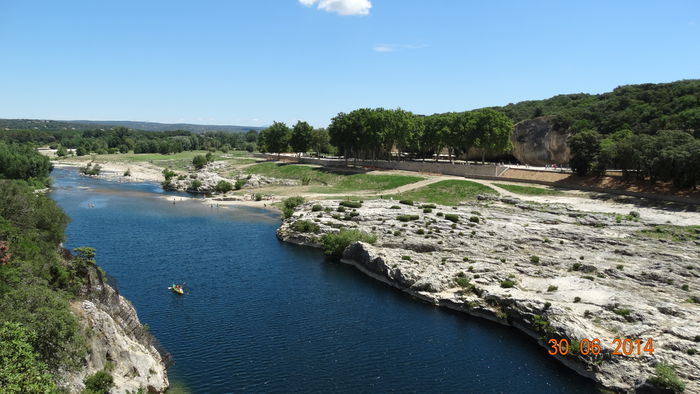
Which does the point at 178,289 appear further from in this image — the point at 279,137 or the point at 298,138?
the point at 279,137

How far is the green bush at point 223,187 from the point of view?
462 ft

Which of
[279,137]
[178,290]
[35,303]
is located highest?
[279,137]

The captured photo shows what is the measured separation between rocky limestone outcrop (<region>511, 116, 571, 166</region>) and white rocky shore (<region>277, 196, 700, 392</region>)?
41156mm

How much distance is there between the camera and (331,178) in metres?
145

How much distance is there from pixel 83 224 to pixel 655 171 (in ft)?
369

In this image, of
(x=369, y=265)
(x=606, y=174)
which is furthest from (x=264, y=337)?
(x=606, y=174)

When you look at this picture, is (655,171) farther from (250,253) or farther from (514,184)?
(250,253)

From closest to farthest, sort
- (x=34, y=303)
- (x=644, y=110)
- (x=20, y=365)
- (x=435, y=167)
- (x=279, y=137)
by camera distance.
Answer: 1. (x=20, y=365)
2. (x=34, y=303)
3. (x=435, y=167)
4. (x=644, y=110)
5. (x=279, y=137)

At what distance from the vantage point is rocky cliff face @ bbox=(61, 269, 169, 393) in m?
31.0

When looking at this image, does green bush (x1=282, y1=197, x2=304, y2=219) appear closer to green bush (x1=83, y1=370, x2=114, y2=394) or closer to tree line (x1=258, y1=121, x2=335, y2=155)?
green bush (x1=83, y1=370, x2=114, y2=394)

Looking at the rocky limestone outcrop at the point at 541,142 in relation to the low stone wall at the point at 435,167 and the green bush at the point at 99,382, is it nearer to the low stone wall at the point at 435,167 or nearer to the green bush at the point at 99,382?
the low stone wall at the point at 435,167

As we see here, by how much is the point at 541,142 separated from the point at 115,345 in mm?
121653

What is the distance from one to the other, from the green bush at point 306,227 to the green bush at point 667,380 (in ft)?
179
